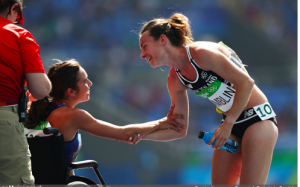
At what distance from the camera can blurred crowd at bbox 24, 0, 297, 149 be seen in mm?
6051

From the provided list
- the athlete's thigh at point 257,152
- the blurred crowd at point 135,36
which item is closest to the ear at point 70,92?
the athlete's thigh at point 257,152

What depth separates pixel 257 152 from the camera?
1.89m

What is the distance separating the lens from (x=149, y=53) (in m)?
2.05

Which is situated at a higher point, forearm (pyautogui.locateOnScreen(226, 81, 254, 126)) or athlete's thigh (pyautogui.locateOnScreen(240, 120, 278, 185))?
forearm (pyautogui.locateOnScreen(226, 81, 254, 126))

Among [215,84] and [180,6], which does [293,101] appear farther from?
[215,84]

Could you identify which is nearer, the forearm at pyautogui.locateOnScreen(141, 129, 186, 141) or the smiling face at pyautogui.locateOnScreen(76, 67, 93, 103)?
the smiling face at pyautogui.locateOnScreen(76, 67, 93, 103)

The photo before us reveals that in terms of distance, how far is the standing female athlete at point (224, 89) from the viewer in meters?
1.83

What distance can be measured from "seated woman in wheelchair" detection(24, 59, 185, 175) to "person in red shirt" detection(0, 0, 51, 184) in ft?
1.38

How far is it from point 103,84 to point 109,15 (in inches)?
69.4

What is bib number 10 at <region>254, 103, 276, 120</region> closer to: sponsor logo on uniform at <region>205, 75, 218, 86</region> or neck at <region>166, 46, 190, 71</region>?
sponsor logo on uniform at <region>205, 75, 218, 86</region>

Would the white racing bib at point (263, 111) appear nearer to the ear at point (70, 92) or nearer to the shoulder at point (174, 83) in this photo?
the shoulder at point (174, 83)

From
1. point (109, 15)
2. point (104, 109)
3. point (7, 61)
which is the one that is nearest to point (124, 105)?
point (104, 109)

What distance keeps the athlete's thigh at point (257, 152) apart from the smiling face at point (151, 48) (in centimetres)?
73

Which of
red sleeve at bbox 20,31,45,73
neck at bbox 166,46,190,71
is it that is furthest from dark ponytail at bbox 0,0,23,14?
neck at bbox 166,46,190,71
